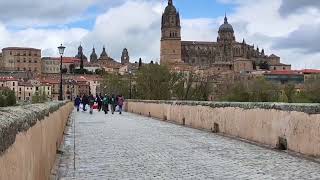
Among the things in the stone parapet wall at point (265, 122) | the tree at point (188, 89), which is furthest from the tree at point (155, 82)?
the stone parapet wall at point (265, 122)

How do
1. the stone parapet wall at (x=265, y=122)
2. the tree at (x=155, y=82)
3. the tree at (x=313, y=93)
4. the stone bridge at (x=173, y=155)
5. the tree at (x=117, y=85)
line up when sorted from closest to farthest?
the stone bridge at (x=173, y=155)
the stone parapet wall at (x=265, y=122)
the tree at (x=313, y=93)
the tree at (x=155, y=82)
the tree at (x=117, y=85)

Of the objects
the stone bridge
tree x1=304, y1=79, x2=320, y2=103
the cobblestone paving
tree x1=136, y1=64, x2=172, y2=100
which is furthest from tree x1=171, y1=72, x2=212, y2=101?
the cobblestone paving

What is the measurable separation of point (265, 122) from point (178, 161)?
16.3ft

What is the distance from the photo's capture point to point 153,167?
12297 mm

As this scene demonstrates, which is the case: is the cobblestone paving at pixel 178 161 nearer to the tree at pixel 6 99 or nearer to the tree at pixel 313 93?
the tree at pixel 6 99

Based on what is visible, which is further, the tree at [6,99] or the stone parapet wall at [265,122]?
the tree at [6,99]

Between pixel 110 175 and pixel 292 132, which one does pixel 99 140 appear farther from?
pixel 110 175

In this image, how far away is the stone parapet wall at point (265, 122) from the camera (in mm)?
14078

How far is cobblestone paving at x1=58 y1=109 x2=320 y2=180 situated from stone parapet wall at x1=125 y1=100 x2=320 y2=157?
495mm

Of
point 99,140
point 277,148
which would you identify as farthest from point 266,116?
point 99,140

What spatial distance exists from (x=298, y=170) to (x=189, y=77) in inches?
3014

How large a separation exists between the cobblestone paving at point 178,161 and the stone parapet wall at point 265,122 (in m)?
0.50

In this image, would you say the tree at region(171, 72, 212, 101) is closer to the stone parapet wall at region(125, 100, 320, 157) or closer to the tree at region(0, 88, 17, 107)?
the stone parapet wall at region(125, 100, 320, 157)

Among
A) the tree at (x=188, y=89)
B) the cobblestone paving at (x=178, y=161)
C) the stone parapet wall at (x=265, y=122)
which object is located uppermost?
the tree at (x=188, y=89)
